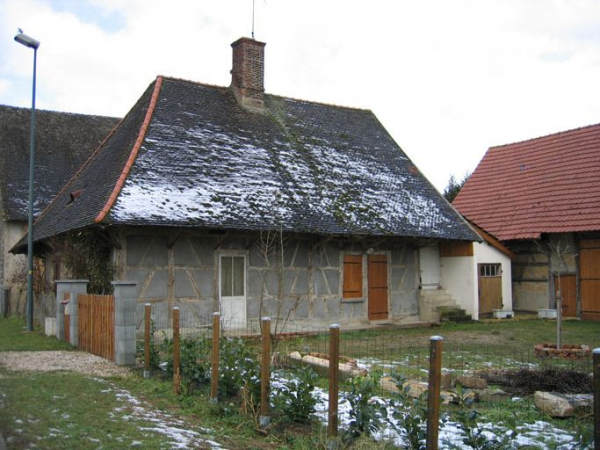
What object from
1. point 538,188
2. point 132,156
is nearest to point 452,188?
point 538,188

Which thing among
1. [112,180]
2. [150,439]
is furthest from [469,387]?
[112,180]

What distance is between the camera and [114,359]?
998 centimetres

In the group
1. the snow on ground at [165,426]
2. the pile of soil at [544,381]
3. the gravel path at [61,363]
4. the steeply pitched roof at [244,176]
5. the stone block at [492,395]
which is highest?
the steeply pitched roof at [244,176]

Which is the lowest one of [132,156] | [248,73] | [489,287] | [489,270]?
[489,287]

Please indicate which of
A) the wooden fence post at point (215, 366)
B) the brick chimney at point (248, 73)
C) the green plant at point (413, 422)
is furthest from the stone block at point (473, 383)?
the brick chimney at point (248, 73)

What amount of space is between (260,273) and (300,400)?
9276 millimetres

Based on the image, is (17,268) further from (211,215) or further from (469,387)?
(469,387)

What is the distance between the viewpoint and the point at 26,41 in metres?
14.9

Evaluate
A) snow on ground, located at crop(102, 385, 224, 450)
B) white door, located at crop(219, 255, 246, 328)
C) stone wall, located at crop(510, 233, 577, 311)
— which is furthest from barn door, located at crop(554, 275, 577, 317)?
snow on ground, located at crop(102, 385, 224, 450)

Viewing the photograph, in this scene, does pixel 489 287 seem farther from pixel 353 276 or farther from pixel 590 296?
pixel 353 276

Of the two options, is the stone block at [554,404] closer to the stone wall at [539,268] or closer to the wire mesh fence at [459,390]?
the wire mesh fence at [459,390]

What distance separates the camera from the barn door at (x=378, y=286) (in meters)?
17.3

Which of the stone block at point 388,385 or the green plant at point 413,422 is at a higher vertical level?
the green plant at point 413,422

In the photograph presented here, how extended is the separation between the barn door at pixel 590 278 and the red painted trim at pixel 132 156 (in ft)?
44.0
